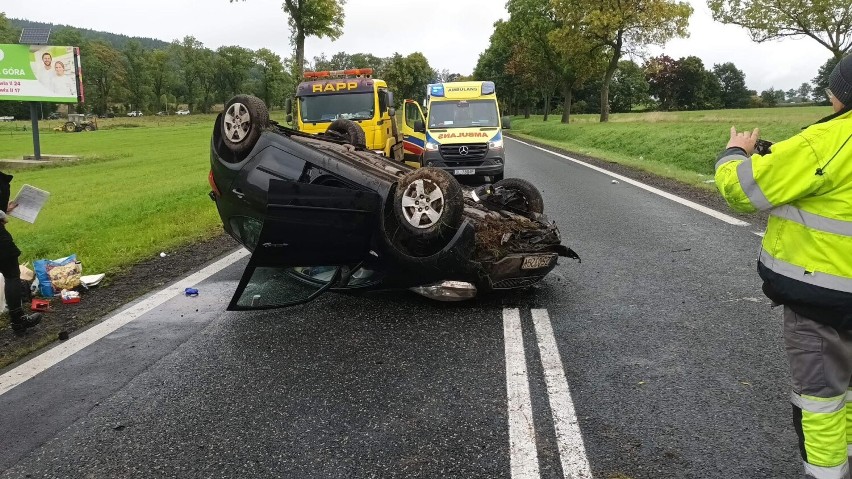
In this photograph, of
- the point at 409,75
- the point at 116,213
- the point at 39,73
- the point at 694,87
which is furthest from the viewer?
the point at 409,75

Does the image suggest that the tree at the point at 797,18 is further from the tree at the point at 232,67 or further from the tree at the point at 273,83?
the tree at the point at 232,67

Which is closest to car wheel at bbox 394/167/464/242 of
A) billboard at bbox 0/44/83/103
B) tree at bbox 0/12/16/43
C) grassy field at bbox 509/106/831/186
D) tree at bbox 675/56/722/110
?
grassy field at bbox 509/106/831/186

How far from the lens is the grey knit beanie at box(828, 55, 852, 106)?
229 centimetres

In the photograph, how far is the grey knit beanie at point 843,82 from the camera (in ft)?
7.50

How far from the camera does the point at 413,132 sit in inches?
607

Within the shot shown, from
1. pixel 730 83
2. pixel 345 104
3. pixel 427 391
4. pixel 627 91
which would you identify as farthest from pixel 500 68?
pixel 427 391

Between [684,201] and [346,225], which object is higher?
[346,225]

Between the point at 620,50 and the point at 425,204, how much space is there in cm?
3840

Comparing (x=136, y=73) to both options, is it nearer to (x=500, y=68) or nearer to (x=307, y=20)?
(x=500, y=68)

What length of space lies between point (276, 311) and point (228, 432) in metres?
2.03

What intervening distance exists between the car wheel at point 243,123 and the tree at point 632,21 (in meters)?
35.5

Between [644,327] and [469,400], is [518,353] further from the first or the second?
[644,327]

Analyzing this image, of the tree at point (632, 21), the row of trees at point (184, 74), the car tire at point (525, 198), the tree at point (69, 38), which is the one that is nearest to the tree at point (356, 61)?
the row of trees at point (184, 74)

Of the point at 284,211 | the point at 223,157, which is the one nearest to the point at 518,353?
the point at 284,211
